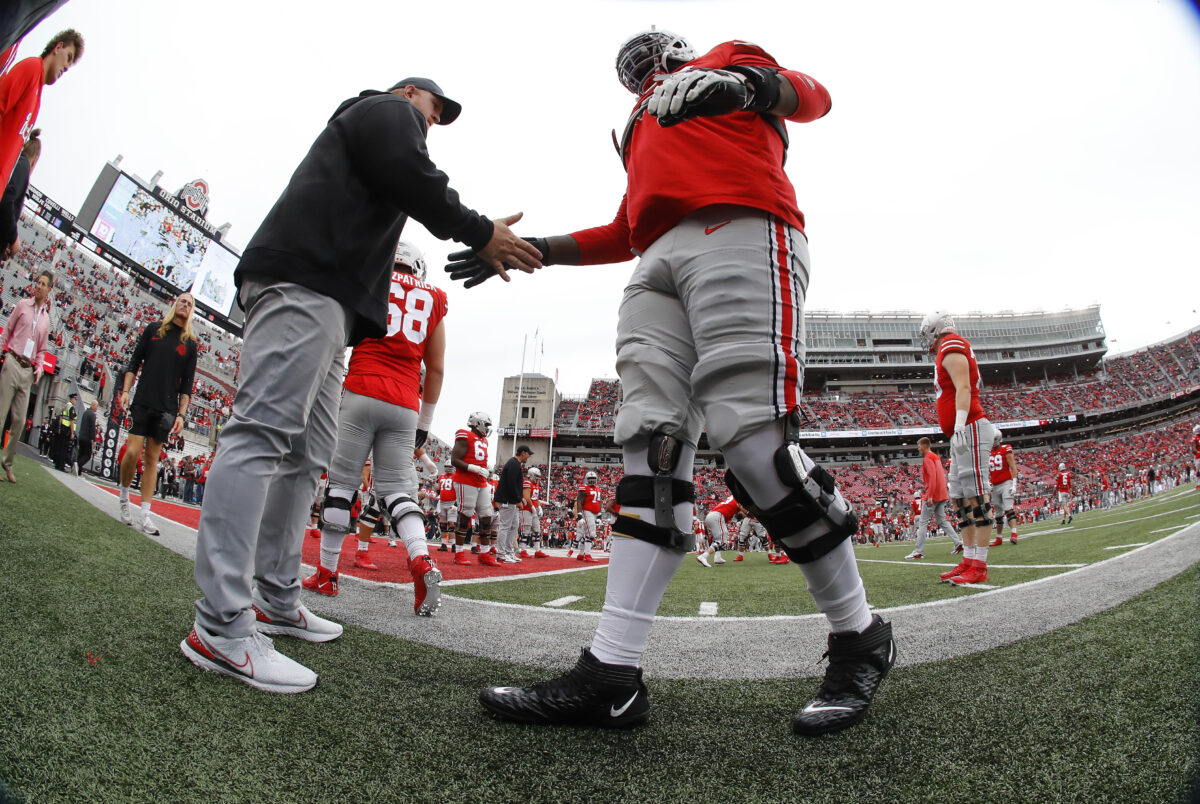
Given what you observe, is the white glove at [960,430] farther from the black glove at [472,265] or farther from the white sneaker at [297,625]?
the white sneaker at [297,625]

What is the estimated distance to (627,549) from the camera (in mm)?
1575

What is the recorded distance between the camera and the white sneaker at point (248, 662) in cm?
148

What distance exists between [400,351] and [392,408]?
428 millimetres

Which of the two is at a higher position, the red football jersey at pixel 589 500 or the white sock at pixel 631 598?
the white sock at pixel 631 598

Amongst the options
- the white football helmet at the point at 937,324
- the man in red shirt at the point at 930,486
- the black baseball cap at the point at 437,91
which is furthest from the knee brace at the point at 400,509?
the man in red shirt at the point at 930,486

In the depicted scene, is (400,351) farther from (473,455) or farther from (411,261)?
(473,455)

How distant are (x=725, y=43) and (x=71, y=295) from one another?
4153cm

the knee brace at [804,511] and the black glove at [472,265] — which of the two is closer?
the knee brace at [804,511]

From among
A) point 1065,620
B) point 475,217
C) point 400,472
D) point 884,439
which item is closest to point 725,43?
point 475,217

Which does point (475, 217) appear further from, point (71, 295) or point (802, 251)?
point (71, 295)

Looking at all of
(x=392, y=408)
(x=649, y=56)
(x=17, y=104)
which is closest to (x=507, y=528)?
(x=392, y=408)

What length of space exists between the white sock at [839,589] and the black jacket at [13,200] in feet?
11.0

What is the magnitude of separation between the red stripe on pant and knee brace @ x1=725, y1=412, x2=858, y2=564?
7cm

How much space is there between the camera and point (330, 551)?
12.0 feet
